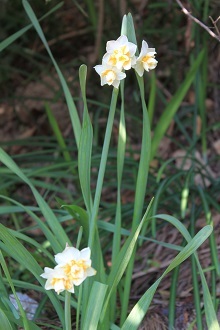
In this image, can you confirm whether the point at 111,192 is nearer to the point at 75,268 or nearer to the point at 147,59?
the point at 147,59

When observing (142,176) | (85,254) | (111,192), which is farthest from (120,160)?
(111,192)

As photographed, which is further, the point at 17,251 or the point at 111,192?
the point at 111,192

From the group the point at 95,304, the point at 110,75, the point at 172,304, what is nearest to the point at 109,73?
the point at 110,75

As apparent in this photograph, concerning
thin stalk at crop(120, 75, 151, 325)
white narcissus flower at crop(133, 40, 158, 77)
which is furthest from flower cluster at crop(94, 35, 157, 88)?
thin stalk at crop(120, 75, 151, 325)

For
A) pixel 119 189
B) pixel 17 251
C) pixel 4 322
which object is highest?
pixel 119 189

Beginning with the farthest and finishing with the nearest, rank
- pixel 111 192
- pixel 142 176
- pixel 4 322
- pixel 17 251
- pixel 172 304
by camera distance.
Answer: pixel 111 192, pixel 172 304, pixel 142 176, pixel 17 251, pixel 4 322

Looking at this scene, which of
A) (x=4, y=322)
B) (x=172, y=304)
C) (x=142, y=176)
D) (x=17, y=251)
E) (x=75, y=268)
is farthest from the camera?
(x=172, y=304)

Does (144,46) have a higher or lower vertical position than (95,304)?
higher
